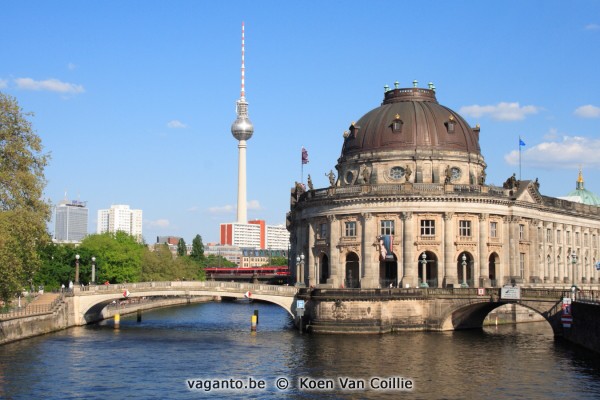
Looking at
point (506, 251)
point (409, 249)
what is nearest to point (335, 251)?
point (409, 249)

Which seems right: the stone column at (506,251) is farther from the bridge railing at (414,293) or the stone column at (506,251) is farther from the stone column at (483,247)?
the bridge railing at (414,293)

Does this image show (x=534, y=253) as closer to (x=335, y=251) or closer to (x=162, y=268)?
(x=335, y=251)

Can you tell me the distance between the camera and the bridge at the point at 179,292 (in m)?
93.6

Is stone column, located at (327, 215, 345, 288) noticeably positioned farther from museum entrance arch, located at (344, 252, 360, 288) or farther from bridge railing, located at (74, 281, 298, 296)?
bridge railing, located at (74, 281, 298, 296)

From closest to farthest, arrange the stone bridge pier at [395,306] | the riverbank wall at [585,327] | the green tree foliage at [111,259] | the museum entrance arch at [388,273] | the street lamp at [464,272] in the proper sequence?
the riverbank wall at [585,327], the stone bridge pier at [395,306], the street lamp at [464,272], the museum entrance arch at [388,273], the green tree foliage at [111,259]

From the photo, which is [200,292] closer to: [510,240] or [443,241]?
[443,241]

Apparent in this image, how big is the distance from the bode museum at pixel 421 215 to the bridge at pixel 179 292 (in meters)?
13.6

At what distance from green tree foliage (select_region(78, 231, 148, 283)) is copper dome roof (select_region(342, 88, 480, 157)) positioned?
38.8 m

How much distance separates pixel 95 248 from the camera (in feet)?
432

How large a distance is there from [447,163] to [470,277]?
15.1 meters

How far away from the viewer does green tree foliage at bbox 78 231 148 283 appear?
126125 mm

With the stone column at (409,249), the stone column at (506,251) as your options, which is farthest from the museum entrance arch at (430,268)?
the stone column at (506,251)

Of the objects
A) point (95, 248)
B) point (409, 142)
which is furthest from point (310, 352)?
point (95, 248)

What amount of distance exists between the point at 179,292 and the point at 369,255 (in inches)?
902
